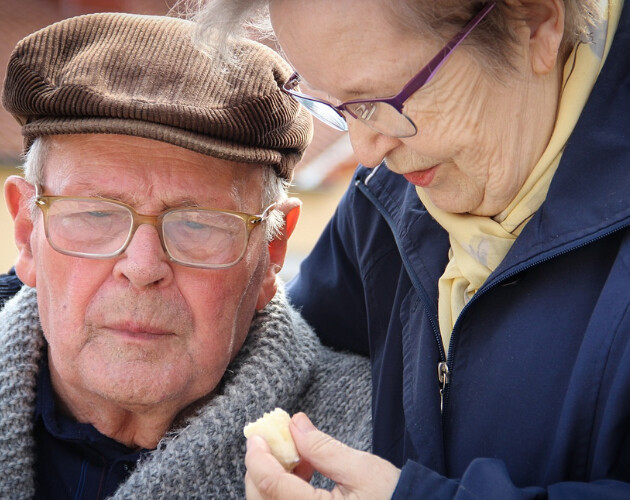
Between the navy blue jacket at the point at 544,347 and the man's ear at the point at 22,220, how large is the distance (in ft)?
3.46

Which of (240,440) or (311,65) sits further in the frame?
(240,440)

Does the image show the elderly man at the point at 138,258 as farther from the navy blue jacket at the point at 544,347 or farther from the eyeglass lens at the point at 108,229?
the navy blue jacket at the point at 544,347

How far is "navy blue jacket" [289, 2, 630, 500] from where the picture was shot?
1.40m

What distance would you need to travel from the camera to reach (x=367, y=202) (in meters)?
2.28

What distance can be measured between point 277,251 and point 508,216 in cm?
89

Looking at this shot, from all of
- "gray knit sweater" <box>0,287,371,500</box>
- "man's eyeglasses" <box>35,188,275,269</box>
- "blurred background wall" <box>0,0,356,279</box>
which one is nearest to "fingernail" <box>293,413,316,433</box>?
"gray knit sweater" <box>0,287,371,500</box>

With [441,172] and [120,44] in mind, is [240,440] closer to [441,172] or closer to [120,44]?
[441,172]

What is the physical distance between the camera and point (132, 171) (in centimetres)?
197

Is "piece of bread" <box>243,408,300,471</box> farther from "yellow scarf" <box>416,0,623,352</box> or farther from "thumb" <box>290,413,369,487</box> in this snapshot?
"yellow scarf" <box>416,0,623,352</box>

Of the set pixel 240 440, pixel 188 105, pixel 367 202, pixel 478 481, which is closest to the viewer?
pixel 478 481

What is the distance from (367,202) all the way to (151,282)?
706mm

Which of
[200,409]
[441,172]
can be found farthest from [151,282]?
[441,172]

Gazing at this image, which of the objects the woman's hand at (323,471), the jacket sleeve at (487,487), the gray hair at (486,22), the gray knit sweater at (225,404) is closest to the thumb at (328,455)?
the woman's hand at (323,471)

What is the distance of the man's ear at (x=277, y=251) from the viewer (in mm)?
Result: 2312
